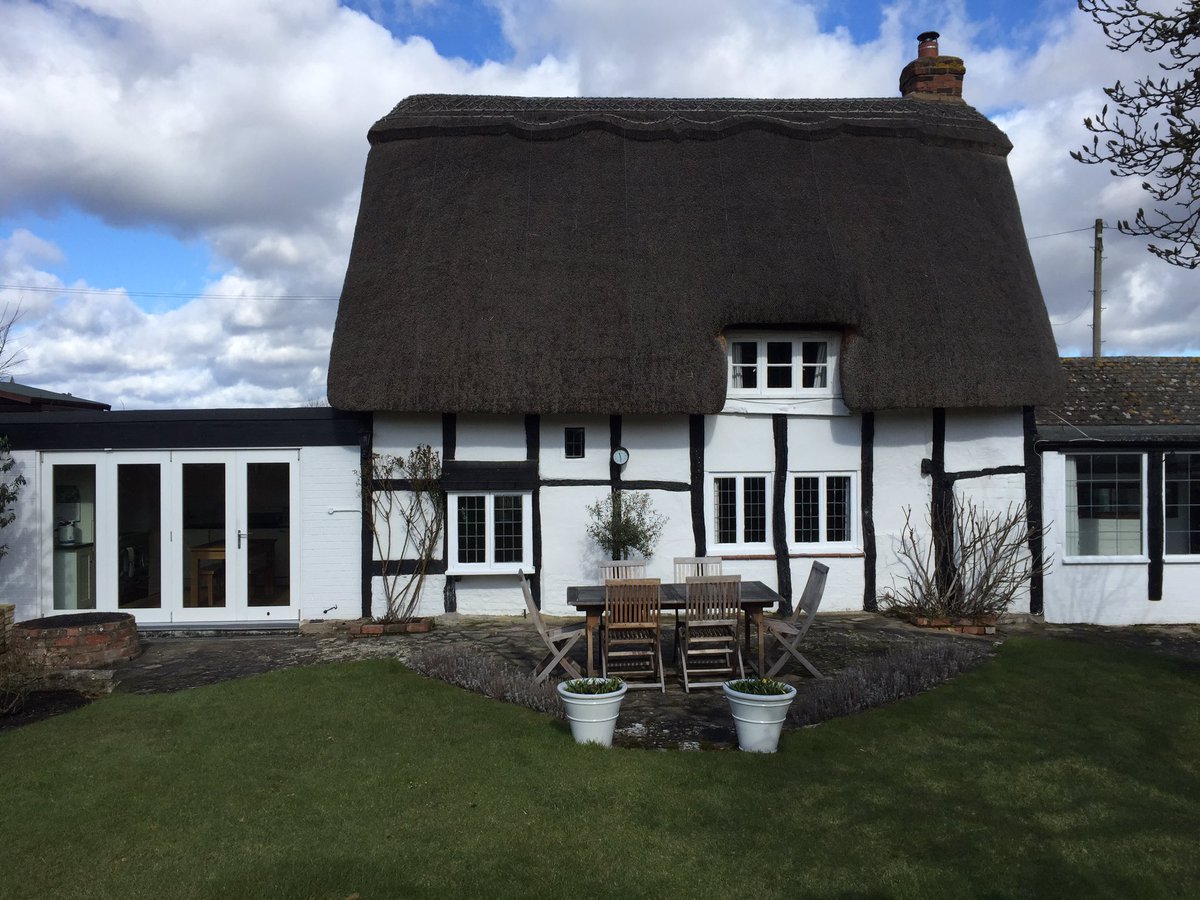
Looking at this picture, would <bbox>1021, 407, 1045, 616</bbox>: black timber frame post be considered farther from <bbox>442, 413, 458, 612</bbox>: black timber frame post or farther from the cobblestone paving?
<bbox>442, 413, 458, 612</bbox>: black timber frame post

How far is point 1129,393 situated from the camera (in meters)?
11.2

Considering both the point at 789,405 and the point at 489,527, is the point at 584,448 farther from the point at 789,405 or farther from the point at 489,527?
the point at 789,405

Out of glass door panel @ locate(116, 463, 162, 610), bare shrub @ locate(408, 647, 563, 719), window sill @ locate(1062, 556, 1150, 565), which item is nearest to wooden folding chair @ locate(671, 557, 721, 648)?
bare shrub @ locate(408, 647, 563, 719)

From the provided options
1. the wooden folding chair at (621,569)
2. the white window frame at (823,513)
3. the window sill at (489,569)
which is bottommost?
the window sill at (489,569)

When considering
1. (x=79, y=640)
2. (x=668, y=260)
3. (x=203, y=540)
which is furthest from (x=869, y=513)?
(x=79, y=640)

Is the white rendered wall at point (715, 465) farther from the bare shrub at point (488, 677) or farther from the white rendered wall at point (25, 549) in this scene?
the white rendered wall at point (25, 549)

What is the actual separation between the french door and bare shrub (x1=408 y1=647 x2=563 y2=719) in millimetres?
2966

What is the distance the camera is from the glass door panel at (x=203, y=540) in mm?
9711

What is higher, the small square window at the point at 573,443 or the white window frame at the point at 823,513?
the small square window at the point at 573,443

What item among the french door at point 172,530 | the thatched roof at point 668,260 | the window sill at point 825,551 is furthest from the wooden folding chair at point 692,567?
the french door at point 172,530

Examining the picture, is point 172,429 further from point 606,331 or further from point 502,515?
point 606,331

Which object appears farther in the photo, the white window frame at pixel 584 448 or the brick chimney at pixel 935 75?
the brick chimney at pixel 935 75

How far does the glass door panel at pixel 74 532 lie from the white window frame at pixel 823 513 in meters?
8.27

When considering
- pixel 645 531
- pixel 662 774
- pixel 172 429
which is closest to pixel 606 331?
pixel 645 531
